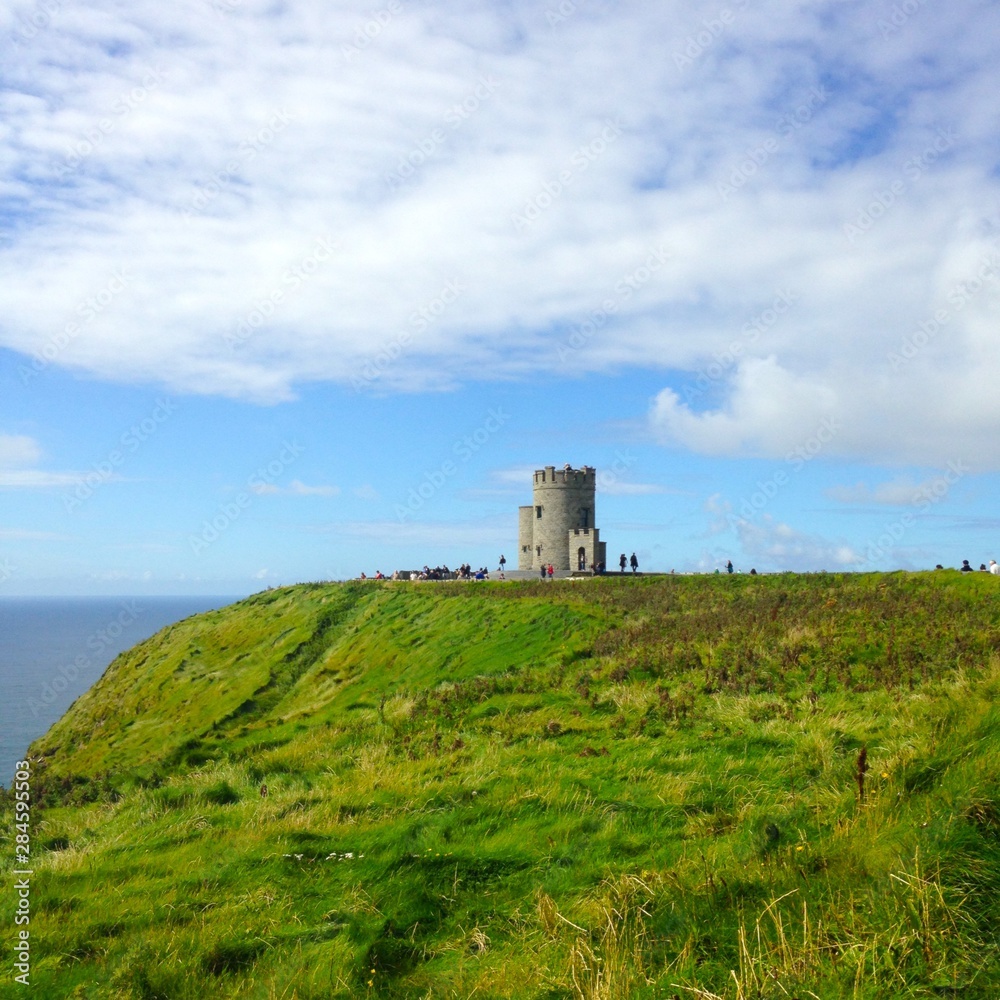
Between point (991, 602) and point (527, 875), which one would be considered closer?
point (527, 875)

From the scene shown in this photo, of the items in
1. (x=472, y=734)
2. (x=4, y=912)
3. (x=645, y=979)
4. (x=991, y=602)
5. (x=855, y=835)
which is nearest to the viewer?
(x=645, y=979)

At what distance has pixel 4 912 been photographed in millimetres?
7754

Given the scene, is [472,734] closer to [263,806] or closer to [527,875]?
[263,806]

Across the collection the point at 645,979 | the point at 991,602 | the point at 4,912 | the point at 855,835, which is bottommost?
the point at 4,912

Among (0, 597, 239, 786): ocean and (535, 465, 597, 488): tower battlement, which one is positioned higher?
(535, 465, 597, 488): tower battlement

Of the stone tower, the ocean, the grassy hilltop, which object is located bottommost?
the ocean

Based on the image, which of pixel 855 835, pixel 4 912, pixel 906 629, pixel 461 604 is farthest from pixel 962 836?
pixel 461 604

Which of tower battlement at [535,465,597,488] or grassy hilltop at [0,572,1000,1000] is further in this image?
tower battlement at [535,465,597,488]

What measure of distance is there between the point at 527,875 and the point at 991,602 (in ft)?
68.1

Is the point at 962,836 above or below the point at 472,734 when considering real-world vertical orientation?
above

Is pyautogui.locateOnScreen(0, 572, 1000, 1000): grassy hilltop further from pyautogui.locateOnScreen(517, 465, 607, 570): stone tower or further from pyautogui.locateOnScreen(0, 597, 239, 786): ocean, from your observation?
pyautogui.locateOnScreen(517, 465, 607, 570): stone tower

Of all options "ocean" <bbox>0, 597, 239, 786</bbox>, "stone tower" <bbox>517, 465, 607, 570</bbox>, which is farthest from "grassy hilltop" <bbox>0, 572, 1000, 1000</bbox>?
"stone tower" <bbox>517, 465, 607, 570</bbox>

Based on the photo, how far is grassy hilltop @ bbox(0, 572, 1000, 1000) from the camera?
211 inches

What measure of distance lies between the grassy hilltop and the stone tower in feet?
137
